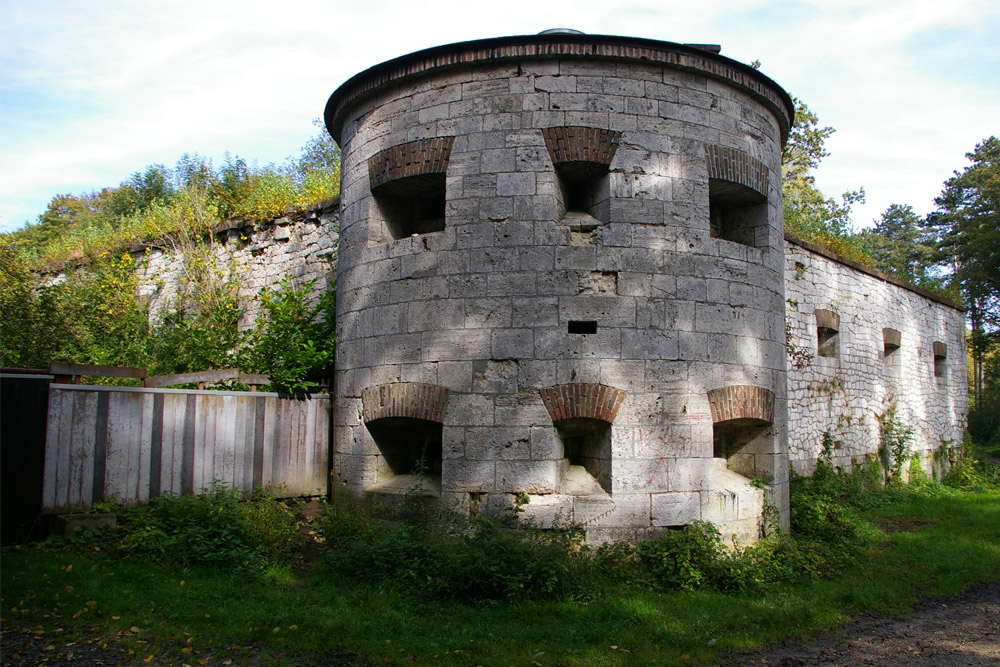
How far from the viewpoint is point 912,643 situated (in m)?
5.05

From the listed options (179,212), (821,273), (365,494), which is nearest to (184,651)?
(365,494)

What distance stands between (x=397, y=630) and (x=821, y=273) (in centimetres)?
937

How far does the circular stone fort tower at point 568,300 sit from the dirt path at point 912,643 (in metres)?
1.53

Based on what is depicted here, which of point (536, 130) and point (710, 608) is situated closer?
point (710, 608)

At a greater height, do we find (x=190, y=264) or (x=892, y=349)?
(x=190, y=264)

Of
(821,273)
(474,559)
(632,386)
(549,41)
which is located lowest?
(474,559)

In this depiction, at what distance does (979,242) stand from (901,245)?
2127 cm

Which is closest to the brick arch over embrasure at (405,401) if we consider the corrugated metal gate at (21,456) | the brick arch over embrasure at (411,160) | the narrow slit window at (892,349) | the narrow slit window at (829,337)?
the brick arch over embrasure at (411,160)

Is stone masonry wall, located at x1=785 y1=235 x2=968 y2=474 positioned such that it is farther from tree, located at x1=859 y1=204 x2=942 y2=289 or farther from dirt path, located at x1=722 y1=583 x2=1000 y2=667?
tree, located at x1=859 y1=204 x2=942 y2=289

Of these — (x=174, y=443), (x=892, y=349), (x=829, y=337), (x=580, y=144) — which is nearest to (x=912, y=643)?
(x=580, y=144)

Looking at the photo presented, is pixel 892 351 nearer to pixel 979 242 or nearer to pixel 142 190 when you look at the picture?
pixel 979 242

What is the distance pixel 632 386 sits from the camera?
6.23 metres

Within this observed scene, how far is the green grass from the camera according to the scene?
4398 millimetres

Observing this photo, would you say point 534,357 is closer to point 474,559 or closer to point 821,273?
point 474,559
